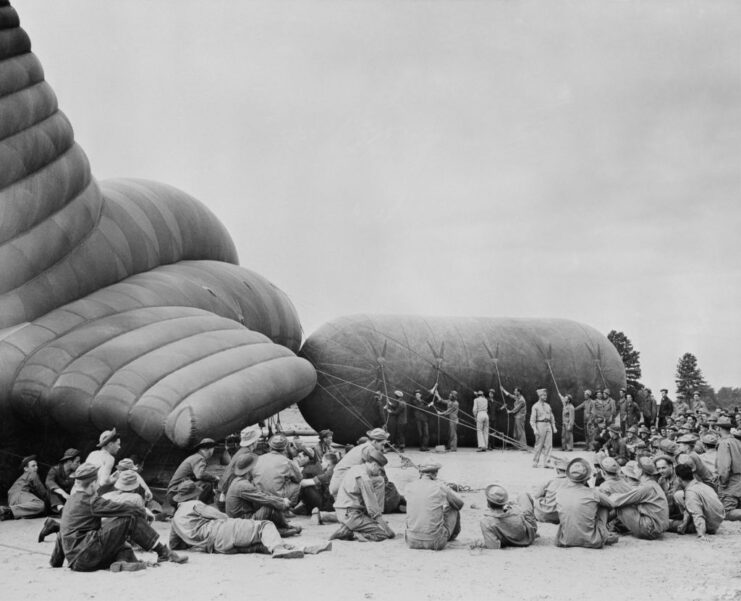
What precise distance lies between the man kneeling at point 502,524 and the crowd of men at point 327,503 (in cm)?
1

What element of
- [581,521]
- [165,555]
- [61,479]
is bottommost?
[61,479]

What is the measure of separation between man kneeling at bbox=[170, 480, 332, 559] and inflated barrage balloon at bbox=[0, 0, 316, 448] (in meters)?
2.72

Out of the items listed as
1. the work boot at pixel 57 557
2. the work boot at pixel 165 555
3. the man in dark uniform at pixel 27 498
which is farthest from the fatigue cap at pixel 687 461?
the man in dark uniform at pixel 27 498

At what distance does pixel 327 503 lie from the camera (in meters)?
12.5

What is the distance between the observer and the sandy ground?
7.55 m

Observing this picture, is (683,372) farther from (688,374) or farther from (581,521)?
(581,521)

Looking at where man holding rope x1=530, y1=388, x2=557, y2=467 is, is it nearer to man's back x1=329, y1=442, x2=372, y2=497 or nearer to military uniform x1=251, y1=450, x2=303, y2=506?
man's back x1=329, y1=442, x2=372, y2=497

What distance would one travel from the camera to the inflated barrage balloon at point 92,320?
502 inches

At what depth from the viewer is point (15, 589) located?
7.82 meters

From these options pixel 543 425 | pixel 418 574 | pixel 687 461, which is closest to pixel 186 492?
pixel 418 574

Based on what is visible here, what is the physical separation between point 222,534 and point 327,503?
341 centimetres

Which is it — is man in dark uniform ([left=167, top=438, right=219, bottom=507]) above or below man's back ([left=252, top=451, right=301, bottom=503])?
above

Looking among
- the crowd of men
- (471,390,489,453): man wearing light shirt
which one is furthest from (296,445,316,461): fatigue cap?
(471,390,489,453): man wearing light shirt

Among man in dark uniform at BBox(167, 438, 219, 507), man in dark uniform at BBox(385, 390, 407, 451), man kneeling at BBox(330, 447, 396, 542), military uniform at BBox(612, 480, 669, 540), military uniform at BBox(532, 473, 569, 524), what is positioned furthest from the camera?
man in dark uniform at BBox(385, 390, 407, 451)
